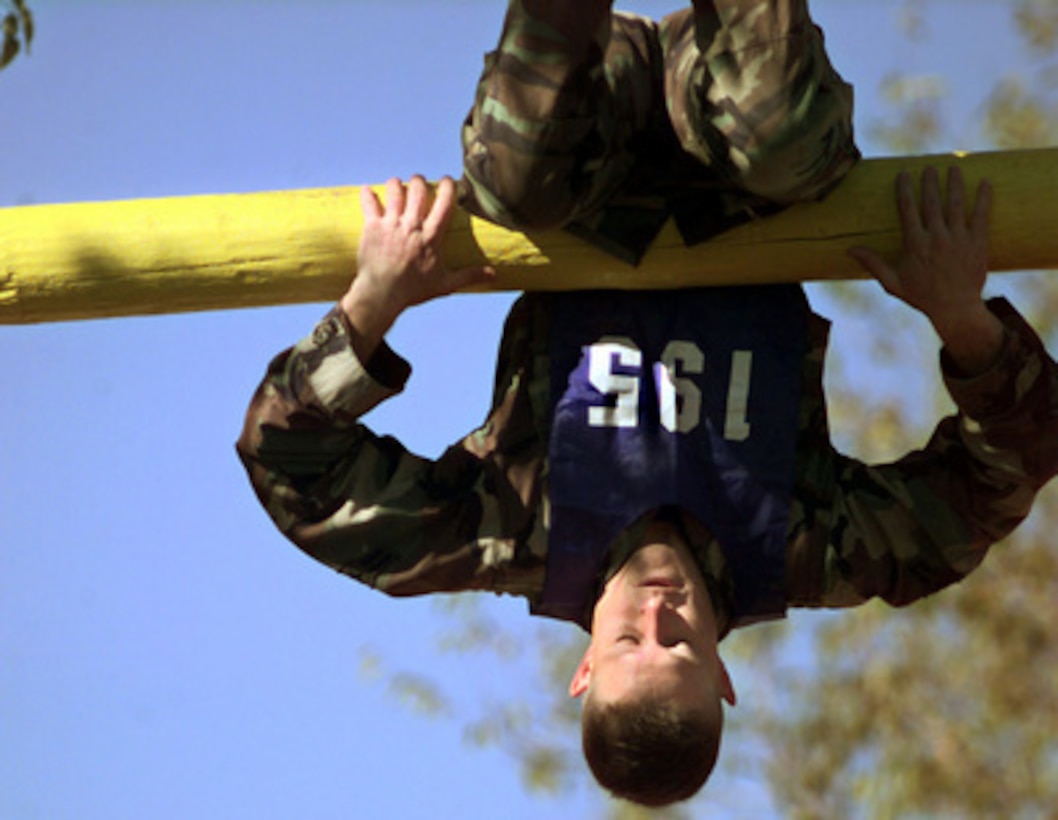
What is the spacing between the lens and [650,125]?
16.0ft

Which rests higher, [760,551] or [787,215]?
[787,215]

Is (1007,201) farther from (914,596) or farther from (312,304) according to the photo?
(312,304)

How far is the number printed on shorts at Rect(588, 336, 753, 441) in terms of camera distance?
4.86 metres

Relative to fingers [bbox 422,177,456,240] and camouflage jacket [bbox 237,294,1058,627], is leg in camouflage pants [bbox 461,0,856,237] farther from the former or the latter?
camouflage jacket [bbox 237,294,1058,627]

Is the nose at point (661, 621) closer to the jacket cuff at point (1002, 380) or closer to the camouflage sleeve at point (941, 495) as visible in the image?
the camouflage sleeve at point (941, 495)

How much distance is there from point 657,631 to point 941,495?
69 cm

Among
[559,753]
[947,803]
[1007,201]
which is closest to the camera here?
[1007,201]

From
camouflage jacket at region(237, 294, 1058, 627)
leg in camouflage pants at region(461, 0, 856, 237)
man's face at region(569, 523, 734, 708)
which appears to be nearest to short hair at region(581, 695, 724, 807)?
man's face at region(569, 523, 734, 708)

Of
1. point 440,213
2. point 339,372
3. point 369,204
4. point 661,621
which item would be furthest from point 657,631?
point 369,204

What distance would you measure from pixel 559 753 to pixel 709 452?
851 centimetres

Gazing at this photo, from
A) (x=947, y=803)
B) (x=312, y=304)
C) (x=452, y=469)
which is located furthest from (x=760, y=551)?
(x=947, y=803)

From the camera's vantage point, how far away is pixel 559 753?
13.2m

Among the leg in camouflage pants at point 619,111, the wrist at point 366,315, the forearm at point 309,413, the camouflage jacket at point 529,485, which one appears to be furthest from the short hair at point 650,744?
the leg in camouflage pants at point 619,111

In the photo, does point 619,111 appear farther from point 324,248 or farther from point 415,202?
point 324,248
